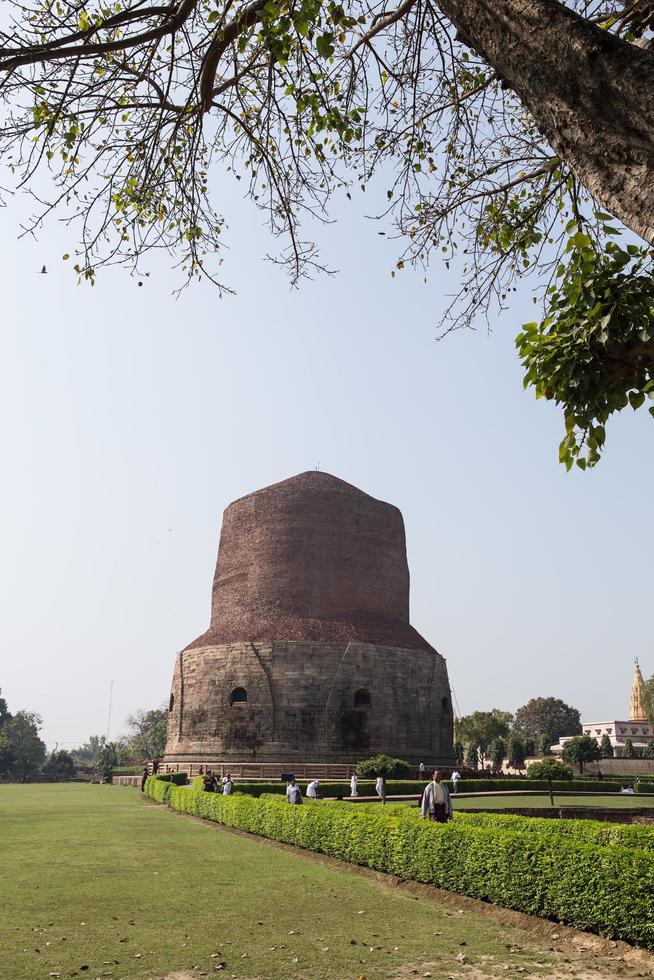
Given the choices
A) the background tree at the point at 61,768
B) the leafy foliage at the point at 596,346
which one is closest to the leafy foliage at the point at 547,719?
the background tree at the point at 61,768

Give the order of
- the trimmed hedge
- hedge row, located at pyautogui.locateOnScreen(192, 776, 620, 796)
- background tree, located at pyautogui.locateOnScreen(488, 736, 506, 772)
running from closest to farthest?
hedge row, located at pyautogui.locateOnScreen(192, 776, 620, 796)
the trimmed hedge
background tree, located at pyautogui.locateOnScreen(488, 736, 506, 772)

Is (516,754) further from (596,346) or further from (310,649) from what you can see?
(596,346)

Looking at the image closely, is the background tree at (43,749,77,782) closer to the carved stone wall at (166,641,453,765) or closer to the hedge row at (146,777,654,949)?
the carved stone wall at (166,641,453,765)

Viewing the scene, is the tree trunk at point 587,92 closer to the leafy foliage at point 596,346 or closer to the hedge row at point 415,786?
the leafy foliage at point 596,346

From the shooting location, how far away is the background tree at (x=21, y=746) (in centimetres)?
A: 6581

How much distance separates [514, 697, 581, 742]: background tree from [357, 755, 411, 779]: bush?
219 ft

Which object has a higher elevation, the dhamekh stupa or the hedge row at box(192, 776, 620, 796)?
the dhamekh stupa

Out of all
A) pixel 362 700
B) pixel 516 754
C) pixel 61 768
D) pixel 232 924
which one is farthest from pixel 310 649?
pixel 61 768

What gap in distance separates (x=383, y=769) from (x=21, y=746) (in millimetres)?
50457

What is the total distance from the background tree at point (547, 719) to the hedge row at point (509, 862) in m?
84.9

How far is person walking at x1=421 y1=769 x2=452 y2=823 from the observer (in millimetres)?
11087

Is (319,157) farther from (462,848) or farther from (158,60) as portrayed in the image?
(462,848)

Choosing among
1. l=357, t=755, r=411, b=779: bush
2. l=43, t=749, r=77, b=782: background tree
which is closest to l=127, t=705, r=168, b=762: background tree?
l=43, t=749, r=77, b=782: background tree

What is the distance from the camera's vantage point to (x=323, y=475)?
1801 inches
